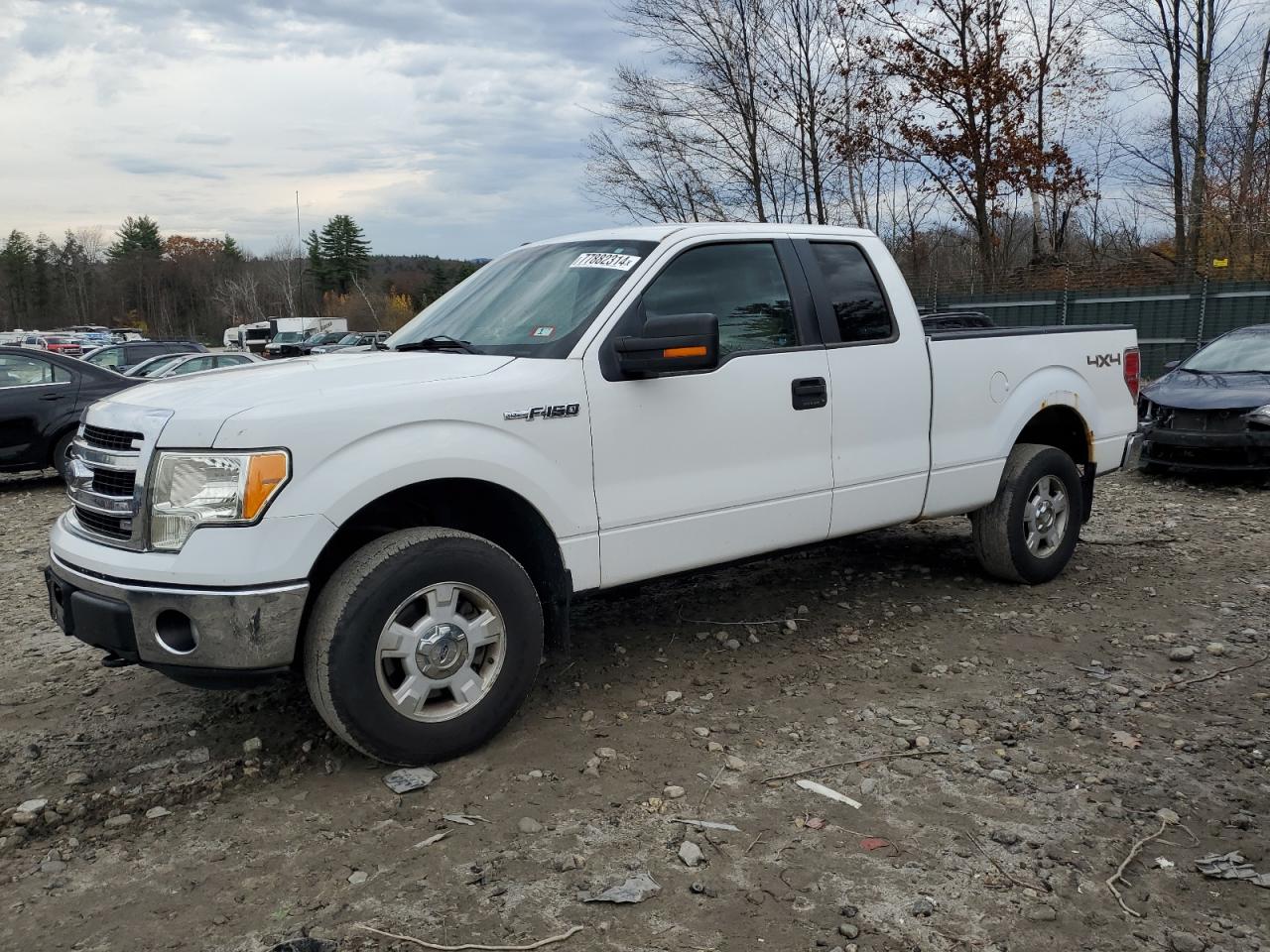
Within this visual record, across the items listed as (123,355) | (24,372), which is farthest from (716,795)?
(123,355)

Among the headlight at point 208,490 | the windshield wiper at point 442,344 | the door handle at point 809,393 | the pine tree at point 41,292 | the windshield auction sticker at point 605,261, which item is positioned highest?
the pine tree at point 41,292

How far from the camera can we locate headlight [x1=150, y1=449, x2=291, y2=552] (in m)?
3.16

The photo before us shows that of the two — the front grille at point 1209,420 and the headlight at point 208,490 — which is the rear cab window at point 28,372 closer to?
the headlight at point 208,490

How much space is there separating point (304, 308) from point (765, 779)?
117m

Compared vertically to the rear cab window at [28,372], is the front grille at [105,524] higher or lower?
lower

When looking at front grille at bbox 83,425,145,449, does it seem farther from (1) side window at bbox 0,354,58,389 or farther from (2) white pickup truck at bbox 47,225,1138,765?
(1) side window at bbox 0,354,58,389

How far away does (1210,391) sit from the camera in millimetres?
9070

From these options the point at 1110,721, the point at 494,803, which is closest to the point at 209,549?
the point at 494,803

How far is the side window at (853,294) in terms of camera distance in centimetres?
482

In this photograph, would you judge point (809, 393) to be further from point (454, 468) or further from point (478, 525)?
point (454, 468)

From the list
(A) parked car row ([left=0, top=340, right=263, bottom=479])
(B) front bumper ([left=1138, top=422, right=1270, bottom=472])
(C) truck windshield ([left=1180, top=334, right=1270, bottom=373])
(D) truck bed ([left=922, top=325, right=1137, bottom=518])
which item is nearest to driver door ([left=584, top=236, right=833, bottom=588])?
(D) truck bed ([left=922, top=325, right=1137, bottom=518])

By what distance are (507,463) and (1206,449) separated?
764 cm

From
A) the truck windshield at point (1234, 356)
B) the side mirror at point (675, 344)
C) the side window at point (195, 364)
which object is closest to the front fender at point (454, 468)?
the side mirror at point (675, 344)

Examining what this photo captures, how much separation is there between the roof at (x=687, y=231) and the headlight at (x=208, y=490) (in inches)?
76.4
